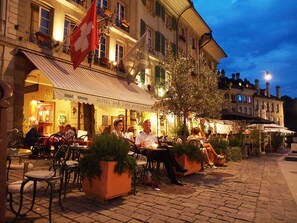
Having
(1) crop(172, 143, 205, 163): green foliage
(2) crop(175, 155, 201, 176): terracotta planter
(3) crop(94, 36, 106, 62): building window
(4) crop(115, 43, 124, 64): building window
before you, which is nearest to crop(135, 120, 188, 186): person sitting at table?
(2) crop(175, 155, 201, 176): terracotta planter

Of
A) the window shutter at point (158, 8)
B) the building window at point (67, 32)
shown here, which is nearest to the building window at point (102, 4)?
the building window at point (67, 32)

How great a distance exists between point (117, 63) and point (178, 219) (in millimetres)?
12583

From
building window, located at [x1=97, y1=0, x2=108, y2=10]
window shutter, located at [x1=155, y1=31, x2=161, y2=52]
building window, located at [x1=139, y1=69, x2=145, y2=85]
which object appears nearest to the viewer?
building window, located at [x1=97, y1=0, x2=108, y2=10]

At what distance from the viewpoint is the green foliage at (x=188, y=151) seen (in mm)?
6922

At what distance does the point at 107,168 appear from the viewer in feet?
13.9

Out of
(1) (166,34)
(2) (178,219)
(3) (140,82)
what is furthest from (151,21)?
(2) (178,219)

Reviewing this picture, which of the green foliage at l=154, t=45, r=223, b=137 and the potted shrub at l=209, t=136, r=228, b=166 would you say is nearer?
the green foliage at l=154, t=45, r=223, b=137

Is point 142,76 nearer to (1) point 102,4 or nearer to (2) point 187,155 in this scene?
(1) point 102,4

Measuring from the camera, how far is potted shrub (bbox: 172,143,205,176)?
686 cm

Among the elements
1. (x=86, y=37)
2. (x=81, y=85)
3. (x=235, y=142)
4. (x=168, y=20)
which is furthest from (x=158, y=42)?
(x=86, y=37)

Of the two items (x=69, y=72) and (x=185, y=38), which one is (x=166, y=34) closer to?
(x=185, y=38)

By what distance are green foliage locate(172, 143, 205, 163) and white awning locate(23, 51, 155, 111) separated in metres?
3.43

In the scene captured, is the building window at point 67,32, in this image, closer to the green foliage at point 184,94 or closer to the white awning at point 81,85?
the white awning at point 81,85

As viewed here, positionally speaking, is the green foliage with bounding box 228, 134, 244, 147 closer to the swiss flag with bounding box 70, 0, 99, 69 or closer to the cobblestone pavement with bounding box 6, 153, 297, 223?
the cobblestone pavement with bounding box 6, 153, 297, 223
